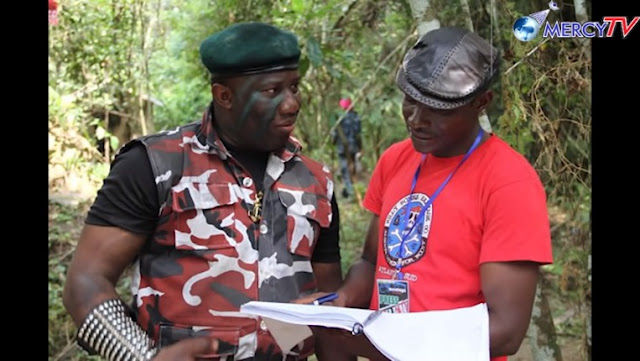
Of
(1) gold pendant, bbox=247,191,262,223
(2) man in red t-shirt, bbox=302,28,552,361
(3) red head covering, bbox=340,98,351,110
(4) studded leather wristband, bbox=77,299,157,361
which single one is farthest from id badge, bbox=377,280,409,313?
(3) red head covering, bbox=340,98,351,110

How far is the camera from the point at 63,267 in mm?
5883

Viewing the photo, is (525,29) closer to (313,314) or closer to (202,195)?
(202,195)

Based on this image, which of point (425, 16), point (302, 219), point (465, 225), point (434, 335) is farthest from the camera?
point (425, 16)

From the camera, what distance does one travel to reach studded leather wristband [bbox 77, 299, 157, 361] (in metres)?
1.93

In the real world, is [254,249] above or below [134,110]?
above

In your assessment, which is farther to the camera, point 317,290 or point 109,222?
point 317,290

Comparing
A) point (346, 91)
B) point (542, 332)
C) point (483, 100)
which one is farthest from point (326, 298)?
point (346, 91)

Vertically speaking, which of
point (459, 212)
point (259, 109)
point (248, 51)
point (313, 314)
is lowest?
point (313, 314)

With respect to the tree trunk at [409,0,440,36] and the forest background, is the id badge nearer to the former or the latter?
the forest background

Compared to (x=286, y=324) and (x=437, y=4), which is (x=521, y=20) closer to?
(x=437, y=4)

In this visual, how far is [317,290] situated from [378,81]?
3.83 m

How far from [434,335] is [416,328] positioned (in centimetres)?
5

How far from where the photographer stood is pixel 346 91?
6.81 m
